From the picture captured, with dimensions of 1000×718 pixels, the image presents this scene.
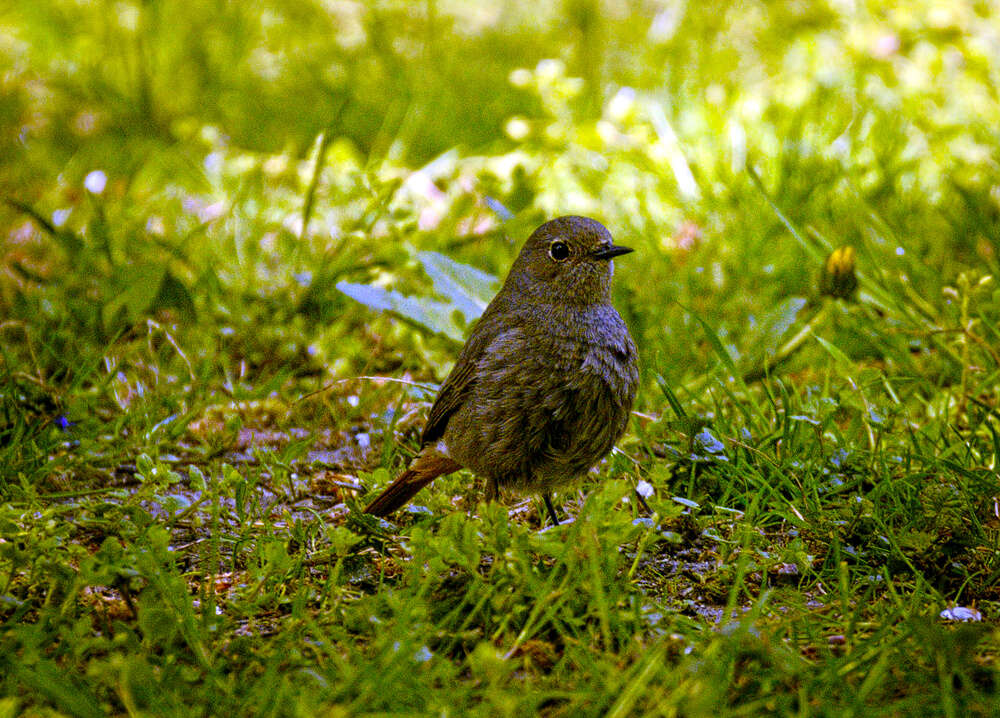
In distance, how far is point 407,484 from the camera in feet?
11.4

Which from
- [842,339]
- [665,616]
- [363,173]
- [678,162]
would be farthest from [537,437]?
[678,162]

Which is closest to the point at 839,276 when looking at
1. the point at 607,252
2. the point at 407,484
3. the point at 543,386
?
the point at 607,252

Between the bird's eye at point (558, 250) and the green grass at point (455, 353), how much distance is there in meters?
0.54

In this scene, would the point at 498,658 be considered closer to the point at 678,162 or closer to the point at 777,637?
the point at 777,637

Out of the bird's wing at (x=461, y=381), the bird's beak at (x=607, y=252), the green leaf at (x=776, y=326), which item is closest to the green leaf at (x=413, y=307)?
the bird's wing at (x=461, y=381)

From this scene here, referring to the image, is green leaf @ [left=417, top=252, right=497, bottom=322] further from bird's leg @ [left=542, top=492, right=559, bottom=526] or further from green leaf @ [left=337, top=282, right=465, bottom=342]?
bird's leg @ [left=542, top=492, right=559, bottom=526]

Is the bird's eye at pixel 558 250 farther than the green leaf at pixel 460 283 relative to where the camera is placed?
No

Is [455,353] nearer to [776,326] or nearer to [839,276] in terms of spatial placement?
[776,326]

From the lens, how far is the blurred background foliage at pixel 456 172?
4.49m

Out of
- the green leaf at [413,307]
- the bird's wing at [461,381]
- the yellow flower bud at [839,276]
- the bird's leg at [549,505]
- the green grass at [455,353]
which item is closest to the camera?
the green grass at [455,353]

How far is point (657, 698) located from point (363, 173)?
370 centimetres

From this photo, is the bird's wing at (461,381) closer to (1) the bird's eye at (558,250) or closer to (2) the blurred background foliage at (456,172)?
(1) the bird's eye at (558,250)

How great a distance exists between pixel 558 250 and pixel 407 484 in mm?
1043

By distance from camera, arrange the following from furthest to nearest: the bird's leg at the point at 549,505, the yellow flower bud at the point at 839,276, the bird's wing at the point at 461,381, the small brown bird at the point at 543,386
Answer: the yellow flower bud at the point at 839,276, the bird's wing at the point at 461,381, the bird's leg at the point at 549,505, the small brown bird at the point at 543,386
